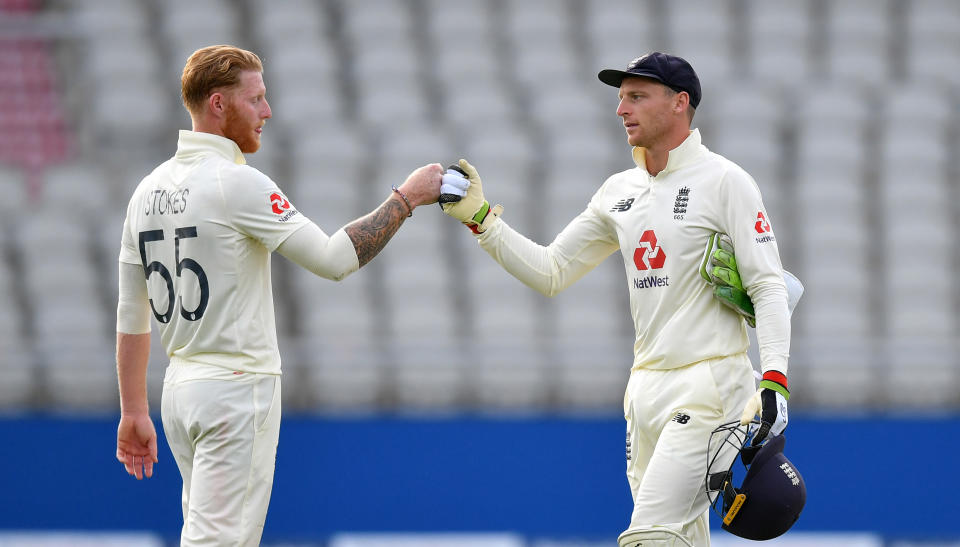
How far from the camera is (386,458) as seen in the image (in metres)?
7.27

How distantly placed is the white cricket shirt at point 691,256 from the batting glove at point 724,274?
4 centimetres

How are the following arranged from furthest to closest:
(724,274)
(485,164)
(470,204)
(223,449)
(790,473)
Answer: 1. (485,164)
2. (470,204)
3. (724,274)
4. (790,473)
5. (223,449)

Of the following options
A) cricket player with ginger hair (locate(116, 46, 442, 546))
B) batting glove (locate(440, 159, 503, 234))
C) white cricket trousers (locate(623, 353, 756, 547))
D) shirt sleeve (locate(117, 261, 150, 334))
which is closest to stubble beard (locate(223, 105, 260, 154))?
cricket player with ginger hair (locate(116, 46, 442, 546))

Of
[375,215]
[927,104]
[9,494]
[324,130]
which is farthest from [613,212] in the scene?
[927,104]

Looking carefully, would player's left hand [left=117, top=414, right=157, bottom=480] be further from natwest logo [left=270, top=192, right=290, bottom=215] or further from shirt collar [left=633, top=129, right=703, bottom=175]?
shirt collar [left=633, top=129, right=703, bottom=175]

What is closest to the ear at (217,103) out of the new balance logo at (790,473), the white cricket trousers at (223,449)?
the white cricket trousers at (223,449)

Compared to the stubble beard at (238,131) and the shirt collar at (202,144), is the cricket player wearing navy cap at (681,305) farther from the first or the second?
the shirt collar at (202,144)

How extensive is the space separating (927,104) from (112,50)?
715 cm

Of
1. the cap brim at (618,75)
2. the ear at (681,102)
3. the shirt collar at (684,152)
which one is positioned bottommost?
the shirt collar at (684,152)

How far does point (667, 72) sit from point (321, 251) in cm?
141

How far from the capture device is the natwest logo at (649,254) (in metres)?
4.26

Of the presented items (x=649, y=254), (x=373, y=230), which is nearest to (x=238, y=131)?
(x=373, y=230)

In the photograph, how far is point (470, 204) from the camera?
4648 millimetres

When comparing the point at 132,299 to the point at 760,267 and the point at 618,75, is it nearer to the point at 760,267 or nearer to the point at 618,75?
the point at 618,75
